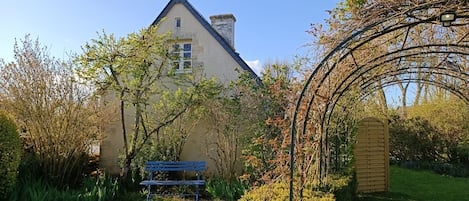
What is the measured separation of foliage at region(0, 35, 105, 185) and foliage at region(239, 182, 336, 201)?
477 centimetres

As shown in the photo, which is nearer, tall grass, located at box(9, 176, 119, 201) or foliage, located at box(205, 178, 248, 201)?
tall grass, located at box(9, 176, 119, 201)

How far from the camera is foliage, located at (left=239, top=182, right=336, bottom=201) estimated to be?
4337 millimetres

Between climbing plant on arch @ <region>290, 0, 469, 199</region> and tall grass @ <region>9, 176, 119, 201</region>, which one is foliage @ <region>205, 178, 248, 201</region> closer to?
tall grass @ <region>9, 176, 119, 201</region>

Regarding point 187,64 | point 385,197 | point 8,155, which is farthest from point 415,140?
point 8,155

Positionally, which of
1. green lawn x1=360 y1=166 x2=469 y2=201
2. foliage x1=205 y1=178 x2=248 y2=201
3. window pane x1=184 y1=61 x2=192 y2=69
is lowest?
green lawn x1=360 y1=166 x2=469 y2=201

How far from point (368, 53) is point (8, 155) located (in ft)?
19.4

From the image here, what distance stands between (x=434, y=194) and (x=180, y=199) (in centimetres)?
547

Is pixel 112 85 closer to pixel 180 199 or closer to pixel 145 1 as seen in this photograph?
pixel 145 1

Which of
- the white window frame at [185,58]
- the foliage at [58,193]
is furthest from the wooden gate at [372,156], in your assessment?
the foliage at [58,193]

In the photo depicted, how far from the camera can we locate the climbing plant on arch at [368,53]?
3945 millimetres

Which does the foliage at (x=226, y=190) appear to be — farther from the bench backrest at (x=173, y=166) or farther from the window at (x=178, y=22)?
the window at (x=178, y=22)

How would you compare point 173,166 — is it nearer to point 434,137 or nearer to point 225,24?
point 225,24

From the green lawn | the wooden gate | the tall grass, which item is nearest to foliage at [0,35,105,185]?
the tall grass

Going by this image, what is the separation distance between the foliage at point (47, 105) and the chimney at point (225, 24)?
5194 mm
